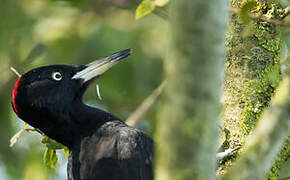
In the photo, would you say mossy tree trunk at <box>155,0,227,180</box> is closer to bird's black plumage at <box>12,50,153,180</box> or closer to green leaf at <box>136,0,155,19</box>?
green leaf at <box>136,0,155,19</box>

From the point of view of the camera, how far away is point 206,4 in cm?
193

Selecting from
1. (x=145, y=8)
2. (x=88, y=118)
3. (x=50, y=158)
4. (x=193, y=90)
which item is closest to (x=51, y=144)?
(x=50, y=158)

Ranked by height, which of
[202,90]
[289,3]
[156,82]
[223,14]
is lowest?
[156,82]

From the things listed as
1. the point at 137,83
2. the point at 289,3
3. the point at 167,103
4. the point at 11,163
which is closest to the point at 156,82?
the point at 137,83

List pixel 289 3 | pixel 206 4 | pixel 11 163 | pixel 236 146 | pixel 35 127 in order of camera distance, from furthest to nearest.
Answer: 1. pixel 11 163
2. pixel 35 127
3. pixel 236 146
4. pixel 289 3
5. pixel 206 4

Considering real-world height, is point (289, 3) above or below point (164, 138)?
below

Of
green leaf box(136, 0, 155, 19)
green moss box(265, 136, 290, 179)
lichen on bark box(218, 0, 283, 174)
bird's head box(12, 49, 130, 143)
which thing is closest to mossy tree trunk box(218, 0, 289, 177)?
lichen on bark box(218, 0, 283, 174)

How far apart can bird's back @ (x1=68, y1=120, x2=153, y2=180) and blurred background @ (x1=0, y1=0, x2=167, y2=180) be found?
1.53 meters

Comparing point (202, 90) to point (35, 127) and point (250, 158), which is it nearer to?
point (250, 158)

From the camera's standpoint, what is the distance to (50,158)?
4.50 meters

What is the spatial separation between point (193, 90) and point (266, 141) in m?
0.36

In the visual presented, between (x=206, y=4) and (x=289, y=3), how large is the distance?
165cm

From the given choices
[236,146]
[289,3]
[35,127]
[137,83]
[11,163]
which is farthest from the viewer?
[11,163]

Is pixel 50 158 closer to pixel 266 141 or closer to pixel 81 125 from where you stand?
pixel 81 125
